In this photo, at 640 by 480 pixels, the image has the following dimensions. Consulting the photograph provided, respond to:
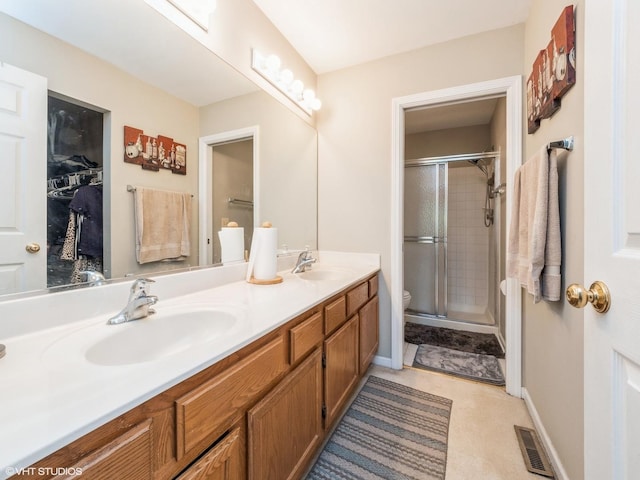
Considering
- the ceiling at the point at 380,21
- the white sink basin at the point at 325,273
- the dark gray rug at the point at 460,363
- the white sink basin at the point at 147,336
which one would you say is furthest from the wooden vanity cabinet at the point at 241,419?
the ceiling at the point at 380,21

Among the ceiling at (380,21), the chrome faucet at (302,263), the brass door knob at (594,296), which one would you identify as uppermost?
the ceiling at (380,21)

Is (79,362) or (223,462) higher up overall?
(79,362)

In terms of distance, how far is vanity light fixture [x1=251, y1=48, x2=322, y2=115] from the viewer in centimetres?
170

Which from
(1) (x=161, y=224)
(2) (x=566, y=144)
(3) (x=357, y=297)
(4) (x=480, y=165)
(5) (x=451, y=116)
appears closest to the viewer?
(2) (x=566, y=144)

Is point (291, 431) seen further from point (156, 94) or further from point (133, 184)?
point (156, 94)

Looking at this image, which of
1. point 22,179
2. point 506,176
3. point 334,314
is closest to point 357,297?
point 334,314

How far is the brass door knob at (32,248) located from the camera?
81 centimetres

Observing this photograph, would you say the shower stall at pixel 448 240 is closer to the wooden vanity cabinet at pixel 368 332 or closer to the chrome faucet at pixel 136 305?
the wooden vanity cabinet at pixel 368 332

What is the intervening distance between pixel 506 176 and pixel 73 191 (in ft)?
7.68

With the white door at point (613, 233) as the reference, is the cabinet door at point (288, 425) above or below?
below

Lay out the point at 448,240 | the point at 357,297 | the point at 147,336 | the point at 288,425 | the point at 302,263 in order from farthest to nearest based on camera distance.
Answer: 1. the point at 448,240
2. the point at 302,263
3. the point at 357,297
4. the point at 288,425
5. the point at 147,336

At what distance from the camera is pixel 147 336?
868 mm

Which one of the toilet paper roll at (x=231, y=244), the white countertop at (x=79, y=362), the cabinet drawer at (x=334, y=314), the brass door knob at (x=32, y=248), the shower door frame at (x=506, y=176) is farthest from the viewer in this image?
the shower door frame at (x=506, y=176)

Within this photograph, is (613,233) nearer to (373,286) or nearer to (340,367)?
(340,367)
